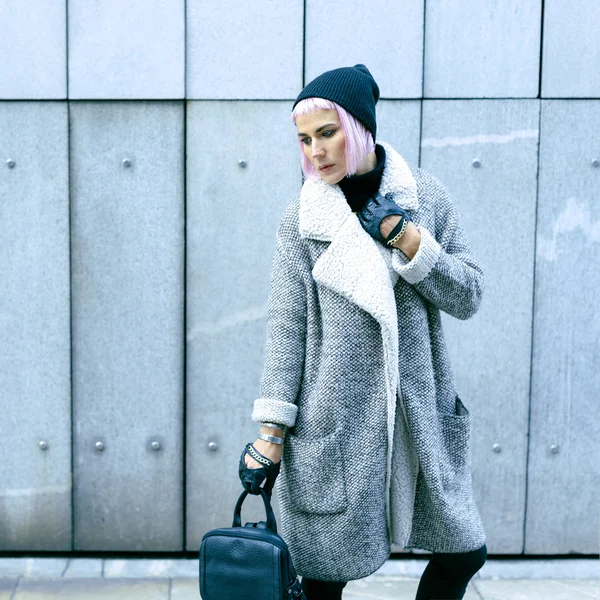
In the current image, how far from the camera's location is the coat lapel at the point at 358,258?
2484 millimetres

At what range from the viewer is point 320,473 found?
8.50 feet

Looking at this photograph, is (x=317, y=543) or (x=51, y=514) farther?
(x=51, y=514)

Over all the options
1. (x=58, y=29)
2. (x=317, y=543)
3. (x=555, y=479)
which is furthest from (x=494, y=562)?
(x=58, y=29)

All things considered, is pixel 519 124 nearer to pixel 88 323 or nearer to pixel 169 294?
pixel 169 294

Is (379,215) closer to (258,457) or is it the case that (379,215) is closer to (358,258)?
(358,258)

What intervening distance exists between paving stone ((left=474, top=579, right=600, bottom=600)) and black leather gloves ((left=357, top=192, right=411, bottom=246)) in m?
1.96

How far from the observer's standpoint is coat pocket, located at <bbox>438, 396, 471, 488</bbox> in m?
2.68

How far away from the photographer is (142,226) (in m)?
3.93

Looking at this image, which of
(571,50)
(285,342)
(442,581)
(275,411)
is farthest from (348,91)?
(571,50)

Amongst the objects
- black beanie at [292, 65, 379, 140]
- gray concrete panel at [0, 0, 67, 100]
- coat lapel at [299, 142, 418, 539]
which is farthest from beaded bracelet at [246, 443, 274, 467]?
gray concrete panel at [0, 0, 67, 100]

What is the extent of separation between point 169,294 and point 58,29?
3.78ft

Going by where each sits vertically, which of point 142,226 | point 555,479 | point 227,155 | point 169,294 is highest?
point 227,155

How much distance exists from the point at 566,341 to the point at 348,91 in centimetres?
196

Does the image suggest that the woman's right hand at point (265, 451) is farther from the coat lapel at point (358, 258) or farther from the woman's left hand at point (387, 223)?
the woman's left hand at point (387, 223)
